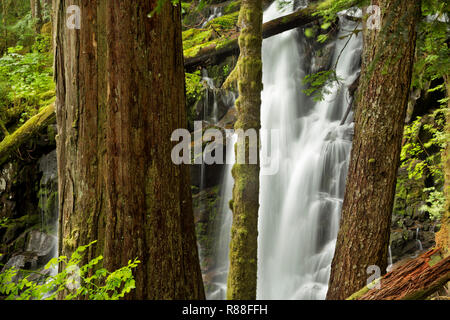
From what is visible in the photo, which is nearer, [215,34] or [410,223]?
[410,223]

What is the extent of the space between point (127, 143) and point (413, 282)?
256 centimetres

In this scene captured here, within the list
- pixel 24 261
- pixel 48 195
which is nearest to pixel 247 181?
pixel 24 261

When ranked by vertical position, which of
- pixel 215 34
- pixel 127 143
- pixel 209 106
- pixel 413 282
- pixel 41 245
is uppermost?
pixel 215 34

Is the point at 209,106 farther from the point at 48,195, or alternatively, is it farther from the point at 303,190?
the point at 48,195

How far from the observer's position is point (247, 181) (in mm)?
4617

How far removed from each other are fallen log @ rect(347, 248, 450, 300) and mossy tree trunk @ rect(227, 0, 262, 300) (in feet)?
→ 6.23

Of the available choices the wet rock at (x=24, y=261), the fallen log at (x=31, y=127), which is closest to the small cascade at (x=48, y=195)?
the wet rock at (x=24, y=261)

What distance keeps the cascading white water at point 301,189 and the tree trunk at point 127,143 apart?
6.02 metres

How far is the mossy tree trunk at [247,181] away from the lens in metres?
4.56

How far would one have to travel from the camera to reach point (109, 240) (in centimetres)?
284

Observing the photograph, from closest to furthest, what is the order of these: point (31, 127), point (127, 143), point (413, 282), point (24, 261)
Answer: point (413, 282) < point (127, 143) < point (31, 127) < point (24, 261)

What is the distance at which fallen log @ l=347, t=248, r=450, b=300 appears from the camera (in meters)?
2.65
